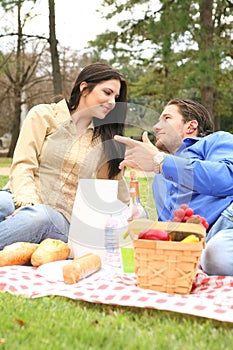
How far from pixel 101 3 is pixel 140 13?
1298 millimetres

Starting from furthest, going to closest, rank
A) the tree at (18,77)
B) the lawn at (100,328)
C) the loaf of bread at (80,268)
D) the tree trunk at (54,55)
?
the tree at (18,77)
the tree trunk at (54,55)
the loaf of bread at (80,268)
the lawn at (100,328)

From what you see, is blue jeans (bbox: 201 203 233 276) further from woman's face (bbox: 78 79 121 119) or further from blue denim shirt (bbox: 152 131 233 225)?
woman's face (bbox: 78 79 121 119)

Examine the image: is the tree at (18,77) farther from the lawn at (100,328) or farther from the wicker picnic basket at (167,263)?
the lawn at (100,328)

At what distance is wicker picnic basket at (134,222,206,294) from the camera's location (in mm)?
2086

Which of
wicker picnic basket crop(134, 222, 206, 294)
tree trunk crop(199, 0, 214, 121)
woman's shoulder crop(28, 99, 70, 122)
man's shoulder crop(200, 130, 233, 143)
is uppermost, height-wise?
tree trunk crop(199, 0, 214, 121)

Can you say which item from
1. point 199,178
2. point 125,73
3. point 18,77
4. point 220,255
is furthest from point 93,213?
point 18,77

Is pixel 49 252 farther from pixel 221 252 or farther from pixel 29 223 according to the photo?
pixel 221 252

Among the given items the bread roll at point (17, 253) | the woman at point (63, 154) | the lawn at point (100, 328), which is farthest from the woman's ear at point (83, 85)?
the lawn at point (100, 328)

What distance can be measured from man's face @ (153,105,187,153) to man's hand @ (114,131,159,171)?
349 mm

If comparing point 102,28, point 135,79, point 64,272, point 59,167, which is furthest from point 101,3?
point 64,272

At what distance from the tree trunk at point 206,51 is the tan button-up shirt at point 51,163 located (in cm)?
797

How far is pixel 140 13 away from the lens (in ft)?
40.5

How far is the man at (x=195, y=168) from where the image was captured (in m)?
2.47

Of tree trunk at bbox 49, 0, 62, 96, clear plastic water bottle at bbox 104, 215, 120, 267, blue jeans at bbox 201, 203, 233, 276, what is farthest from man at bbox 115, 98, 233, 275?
tree trunk at bbox 49, 0, 62, 96
